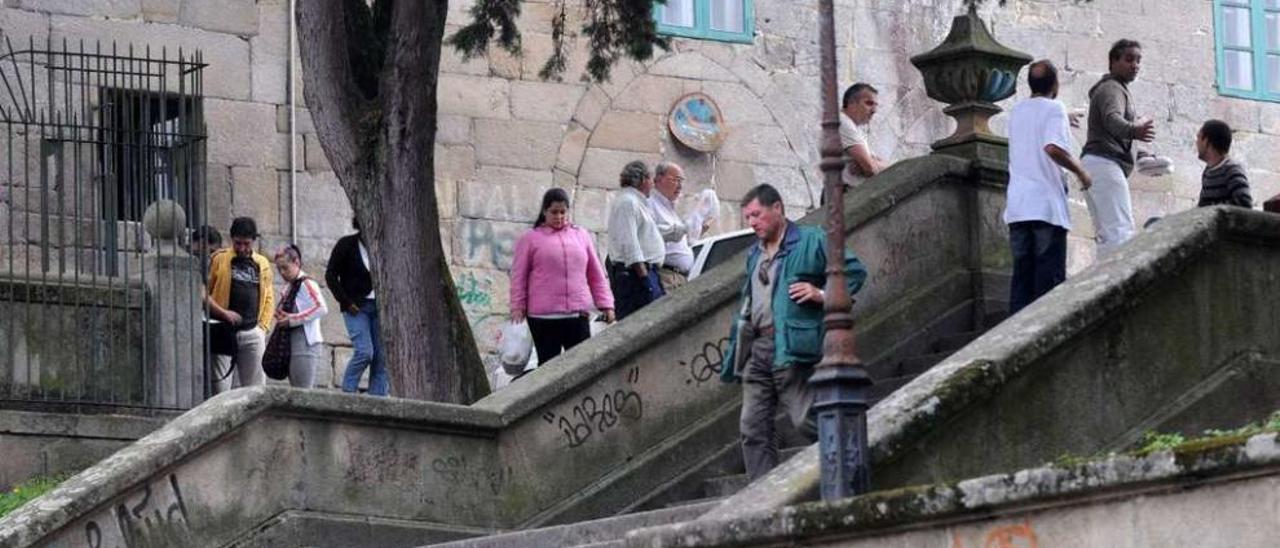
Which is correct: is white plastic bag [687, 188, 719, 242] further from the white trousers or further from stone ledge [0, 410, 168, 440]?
stone ledge [0, 410, 168, 440]

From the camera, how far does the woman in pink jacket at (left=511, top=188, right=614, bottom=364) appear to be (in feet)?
52.2

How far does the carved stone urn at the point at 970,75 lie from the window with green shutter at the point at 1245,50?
1016 centimetres

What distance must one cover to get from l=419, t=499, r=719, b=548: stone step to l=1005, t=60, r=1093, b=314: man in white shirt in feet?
8.41

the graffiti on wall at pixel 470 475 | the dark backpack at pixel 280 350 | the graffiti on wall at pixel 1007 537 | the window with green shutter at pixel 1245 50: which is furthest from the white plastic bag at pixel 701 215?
the graffiti on wall at pixel 1007 537

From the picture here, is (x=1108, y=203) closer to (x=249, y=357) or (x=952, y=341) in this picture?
(x=952, y=341)

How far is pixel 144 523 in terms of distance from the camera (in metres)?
12.9

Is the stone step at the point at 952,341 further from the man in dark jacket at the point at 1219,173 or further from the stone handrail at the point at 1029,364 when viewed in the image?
the stone handrail at the point at 1029,364

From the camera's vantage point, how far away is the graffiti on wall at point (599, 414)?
45.6ft

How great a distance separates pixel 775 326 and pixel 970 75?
12.6 feet

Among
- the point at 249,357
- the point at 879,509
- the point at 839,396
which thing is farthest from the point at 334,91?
the point at 879,509

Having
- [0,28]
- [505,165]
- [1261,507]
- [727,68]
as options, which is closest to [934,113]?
[727,68]

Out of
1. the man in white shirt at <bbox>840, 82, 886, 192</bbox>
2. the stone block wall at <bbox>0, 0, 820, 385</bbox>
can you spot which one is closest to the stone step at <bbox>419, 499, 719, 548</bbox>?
the man in white shirt at <bbox>840, 82, 886, 192</bbox>

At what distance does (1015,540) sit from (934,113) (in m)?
15.0

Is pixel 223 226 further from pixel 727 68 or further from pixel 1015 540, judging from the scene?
pixel 1015 540
